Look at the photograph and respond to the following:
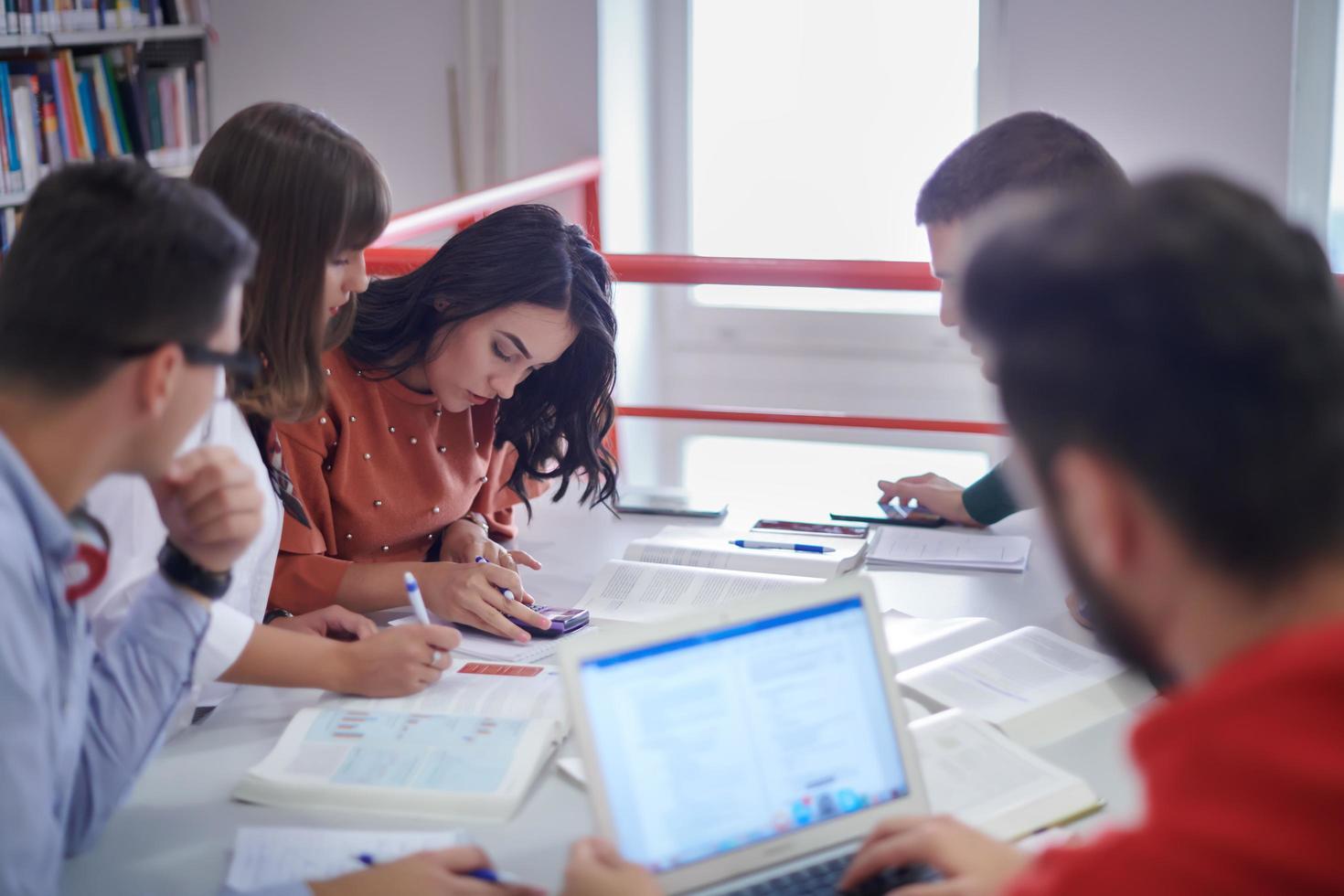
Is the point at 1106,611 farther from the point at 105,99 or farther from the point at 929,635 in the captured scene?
the point at 105,99

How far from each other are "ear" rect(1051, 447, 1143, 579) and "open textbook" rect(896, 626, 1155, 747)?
0.60 metres

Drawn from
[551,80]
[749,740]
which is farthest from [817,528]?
[551,80]

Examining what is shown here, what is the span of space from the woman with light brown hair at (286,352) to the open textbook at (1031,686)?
0.49 m

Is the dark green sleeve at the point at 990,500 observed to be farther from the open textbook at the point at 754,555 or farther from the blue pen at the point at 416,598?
the blue pen at the point at 416,598

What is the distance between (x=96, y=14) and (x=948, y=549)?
9.55 feet

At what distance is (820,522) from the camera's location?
1.92 metres

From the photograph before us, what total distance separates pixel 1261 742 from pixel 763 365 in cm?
345

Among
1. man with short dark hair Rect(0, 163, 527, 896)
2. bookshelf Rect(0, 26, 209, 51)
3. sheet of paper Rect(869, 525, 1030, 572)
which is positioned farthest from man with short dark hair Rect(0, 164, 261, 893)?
bookshelf Rect(0, 26, 209, 51)

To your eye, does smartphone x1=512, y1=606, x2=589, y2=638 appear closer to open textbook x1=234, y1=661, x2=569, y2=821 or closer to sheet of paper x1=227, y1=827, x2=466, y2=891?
open textbook x1=234, y1=661, x2=569, y2=821

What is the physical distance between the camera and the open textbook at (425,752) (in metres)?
1.11

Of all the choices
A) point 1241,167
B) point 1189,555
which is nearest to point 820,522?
point 1189,555

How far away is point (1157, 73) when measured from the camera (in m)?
3.26

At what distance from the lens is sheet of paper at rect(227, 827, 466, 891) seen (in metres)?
1.00

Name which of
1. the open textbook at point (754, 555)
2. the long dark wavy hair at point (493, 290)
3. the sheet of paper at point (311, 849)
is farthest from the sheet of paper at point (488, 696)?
the long dark wavy hair at point (493, 290)
